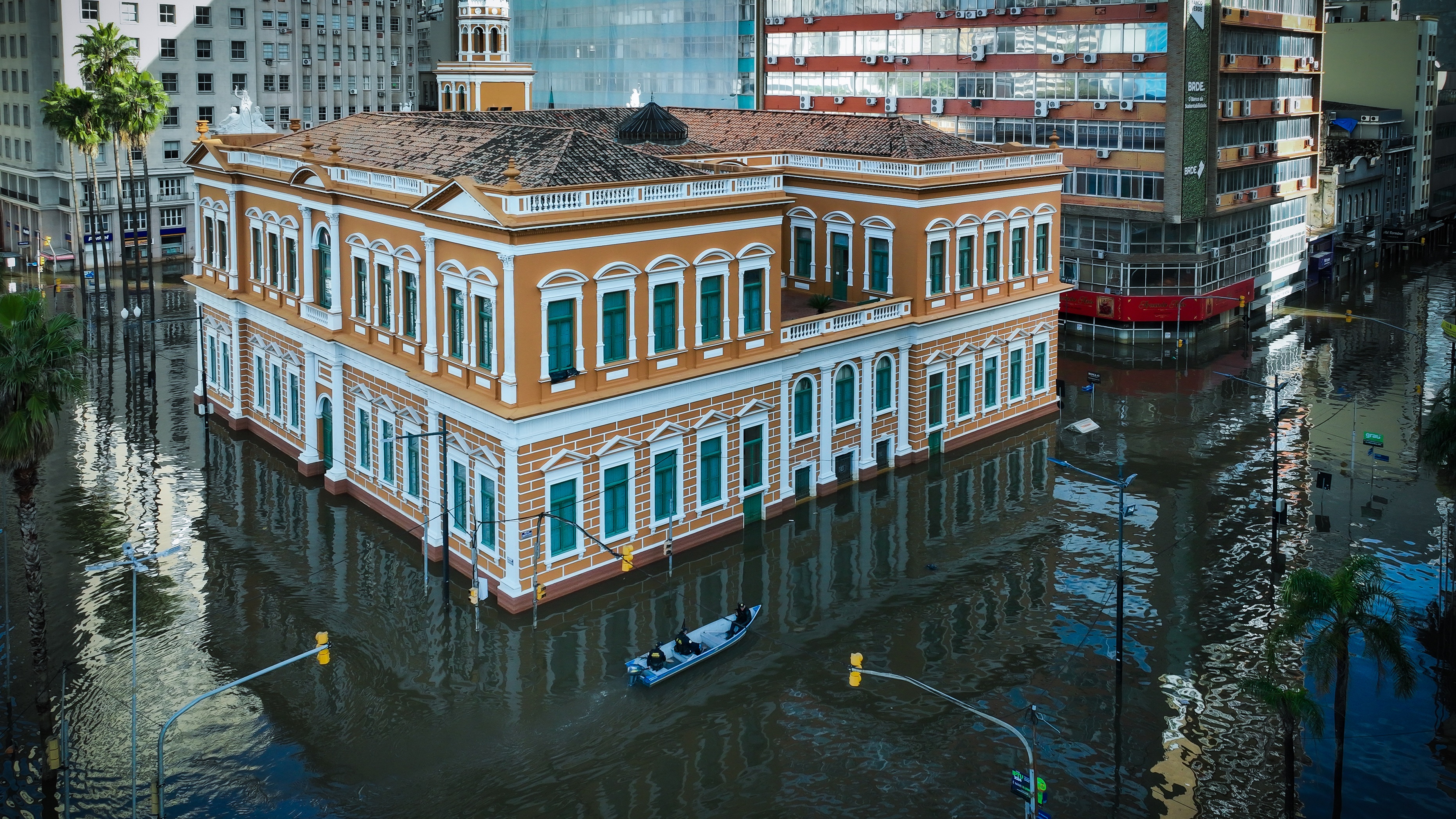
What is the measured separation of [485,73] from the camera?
243 feet

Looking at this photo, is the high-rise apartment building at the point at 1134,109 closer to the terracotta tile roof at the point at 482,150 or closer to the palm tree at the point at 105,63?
the terracotta tile roof at the point at 482,150

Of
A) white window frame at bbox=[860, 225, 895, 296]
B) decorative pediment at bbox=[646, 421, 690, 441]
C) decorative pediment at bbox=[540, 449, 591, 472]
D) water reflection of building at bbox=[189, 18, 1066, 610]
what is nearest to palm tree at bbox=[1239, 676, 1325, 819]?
decorative pediment at bbox=[646, 421, 690, 441]

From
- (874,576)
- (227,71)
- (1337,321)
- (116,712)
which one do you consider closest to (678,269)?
(874,576)

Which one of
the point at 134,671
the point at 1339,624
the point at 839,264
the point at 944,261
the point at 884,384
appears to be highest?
the point at 944,261

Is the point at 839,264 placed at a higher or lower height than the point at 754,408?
higher

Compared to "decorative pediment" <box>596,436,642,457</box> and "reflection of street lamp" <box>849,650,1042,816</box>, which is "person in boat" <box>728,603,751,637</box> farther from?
"decorative pediment" <box>596,436,642,457</box>

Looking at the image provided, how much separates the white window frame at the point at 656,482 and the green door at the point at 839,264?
16420 mm

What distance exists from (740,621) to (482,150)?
21411mm

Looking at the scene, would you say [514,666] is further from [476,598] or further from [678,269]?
[678,269]

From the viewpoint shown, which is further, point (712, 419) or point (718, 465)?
point (718, 465)

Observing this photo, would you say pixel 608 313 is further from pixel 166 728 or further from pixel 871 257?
pixel 166 728

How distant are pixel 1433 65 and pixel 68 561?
12378 centimetres

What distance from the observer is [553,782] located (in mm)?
33250

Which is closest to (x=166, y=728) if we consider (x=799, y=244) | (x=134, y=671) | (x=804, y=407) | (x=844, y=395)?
(x=134, y=671)
